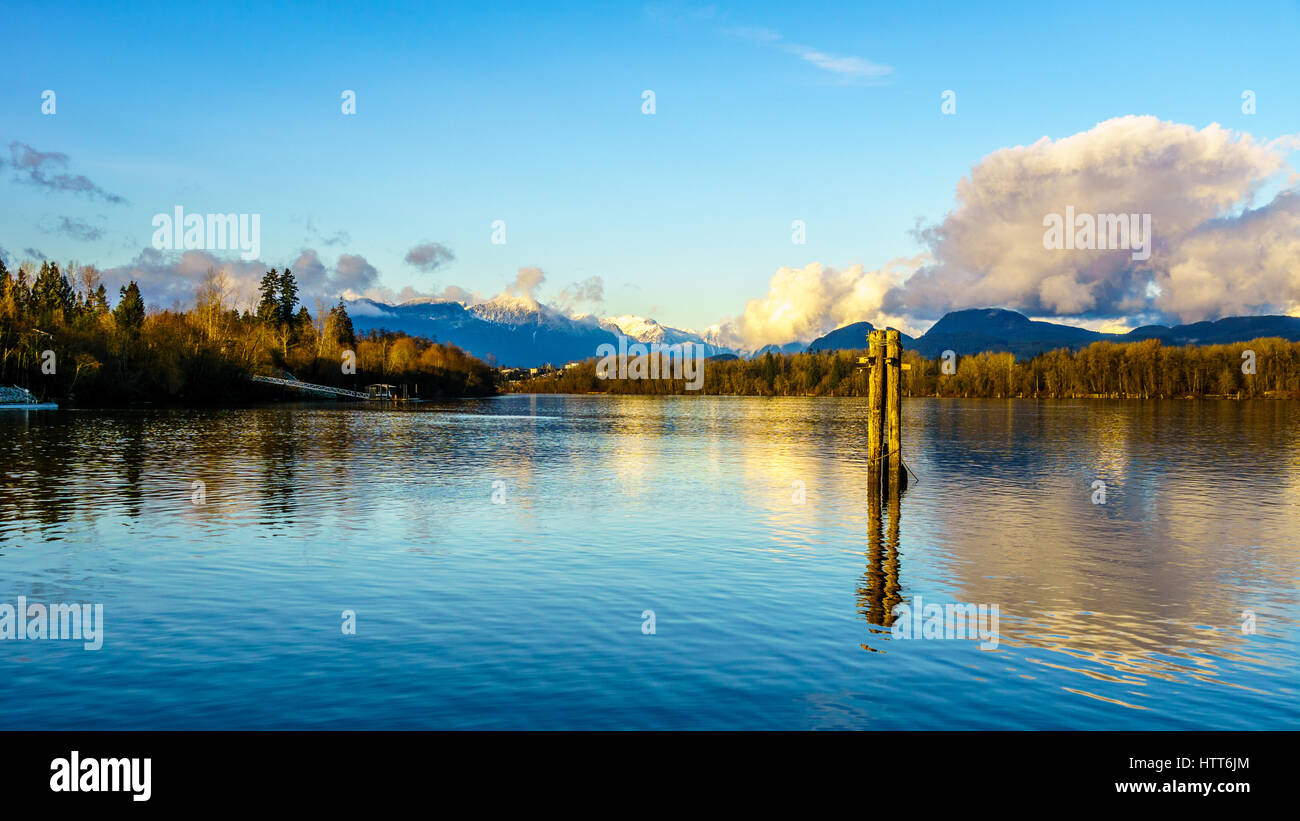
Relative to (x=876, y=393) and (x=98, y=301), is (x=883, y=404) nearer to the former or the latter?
(x=876, y=393)

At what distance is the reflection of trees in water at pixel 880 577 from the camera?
16.6 meters

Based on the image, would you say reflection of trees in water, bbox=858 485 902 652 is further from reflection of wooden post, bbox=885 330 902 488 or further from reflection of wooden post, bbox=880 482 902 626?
reflection of wooden post, bbox=885 330 902 488

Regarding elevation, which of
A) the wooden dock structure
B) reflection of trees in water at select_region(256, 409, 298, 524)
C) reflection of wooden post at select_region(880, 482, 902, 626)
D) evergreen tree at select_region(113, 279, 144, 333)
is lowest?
reflection of wooden post at select_region(880, 482, 902, 626)

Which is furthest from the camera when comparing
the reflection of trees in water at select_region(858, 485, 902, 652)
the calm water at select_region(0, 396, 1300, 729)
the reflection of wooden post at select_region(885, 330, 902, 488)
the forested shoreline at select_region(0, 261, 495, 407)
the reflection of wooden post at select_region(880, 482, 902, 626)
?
the forested shoreline at select_region(0, 261, 495, 407)

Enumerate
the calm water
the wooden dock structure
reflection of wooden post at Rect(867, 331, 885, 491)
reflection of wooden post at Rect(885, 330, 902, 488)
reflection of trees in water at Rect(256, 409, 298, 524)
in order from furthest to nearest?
reflection of wooden post at Rect(867, 331, 885, 491) → reflection of wooden post at Rect(885, 330, 902, 488) → the wooden dock structure → reflection of trees in water at Rect(256, 409, 298, 524) → the calm water

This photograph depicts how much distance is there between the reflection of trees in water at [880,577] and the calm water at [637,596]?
0.55 feet

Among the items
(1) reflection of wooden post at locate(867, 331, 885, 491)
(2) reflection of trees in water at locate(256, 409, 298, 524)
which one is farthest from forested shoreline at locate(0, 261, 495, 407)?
(1) reflection of wooden post at locate(867, 331, 885, 491)

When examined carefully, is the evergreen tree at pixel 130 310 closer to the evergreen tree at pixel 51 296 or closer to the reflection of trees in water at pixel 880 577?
the evergreen tree at pixel 51 296

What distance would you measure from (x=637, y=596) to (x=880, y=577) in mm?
6026

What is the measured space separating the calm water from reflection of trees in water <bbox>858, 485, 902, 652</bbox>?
0.55 ft

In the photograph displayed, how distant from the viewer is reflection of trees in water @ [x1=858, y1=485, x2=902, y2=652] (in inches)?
652

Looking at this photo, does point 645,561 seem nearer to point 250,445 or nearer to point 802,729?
point 802,729

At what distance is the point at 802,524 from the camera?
93.0 feet
